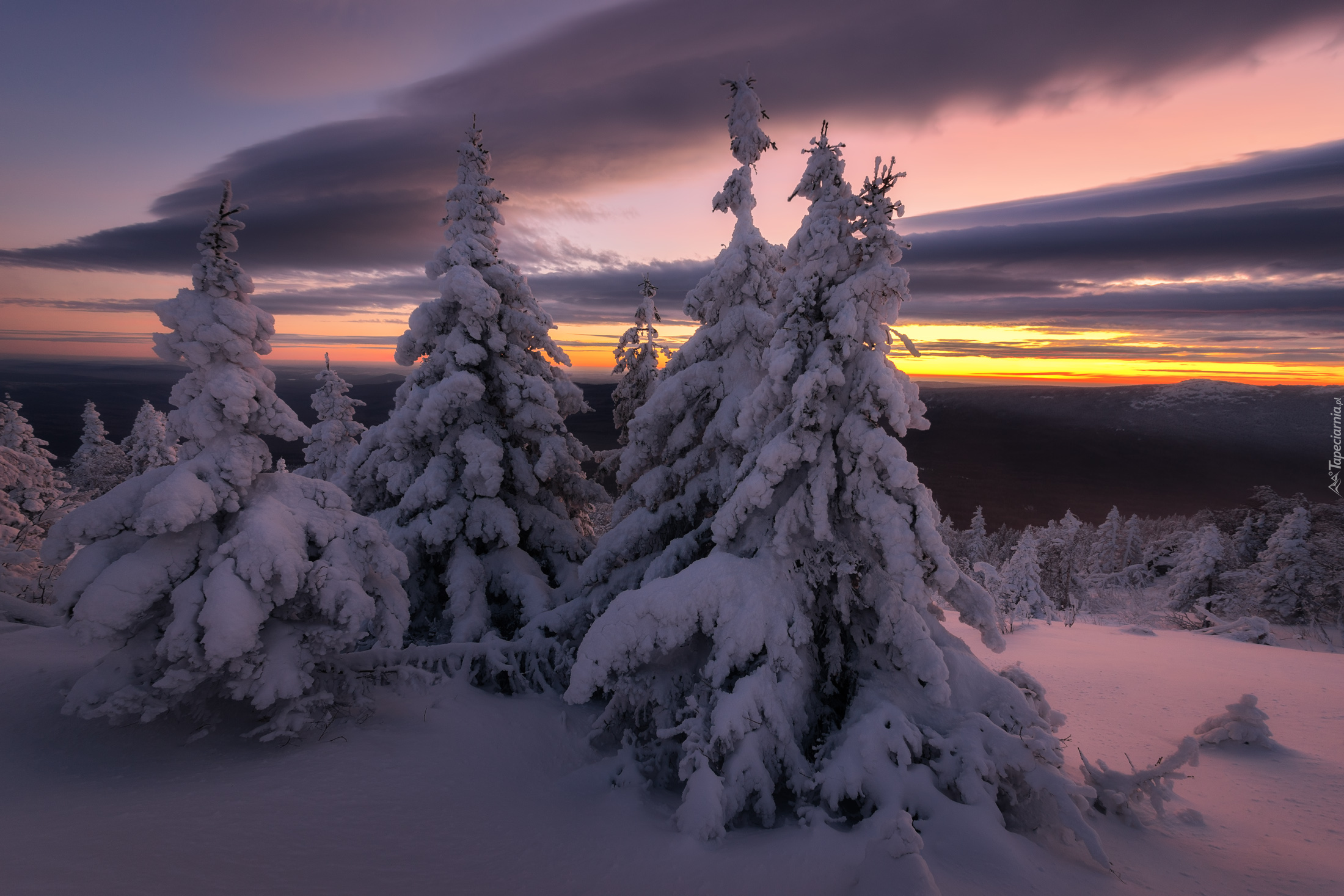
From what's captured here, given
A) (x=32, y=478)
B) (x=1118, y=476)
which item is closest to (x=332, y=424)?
(x=32, y=478)

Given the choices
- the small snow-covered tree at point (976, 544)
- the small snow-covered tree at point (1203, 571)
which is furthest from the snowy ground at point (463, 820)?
the small snow-covered tree at point (976, 544)

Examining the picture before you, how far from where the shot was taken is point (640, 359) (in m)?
19.9

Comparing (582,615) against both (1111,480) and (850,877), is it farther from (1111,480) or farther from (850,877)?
(1111,480)

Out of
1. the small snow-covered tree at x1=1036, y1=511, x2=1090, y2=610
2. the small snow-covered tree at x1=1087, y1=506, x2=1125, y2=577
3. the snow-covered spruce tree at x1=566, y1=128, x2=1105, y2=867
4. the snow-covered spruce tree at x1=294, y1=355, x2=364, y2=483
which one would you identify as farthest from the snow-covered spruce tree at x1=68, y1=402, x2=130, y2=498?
the small snow-covered tree at x1=1087, y1=506, x2=1125, y2=577

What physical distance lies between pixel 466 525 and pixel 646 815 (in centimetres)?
A: 828

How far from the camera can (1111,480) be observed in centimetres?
16125

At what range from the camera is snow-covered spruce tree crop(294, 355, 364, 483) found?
21766 millimetres

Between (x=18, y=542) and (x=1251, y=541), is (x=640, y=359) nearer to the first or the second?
(x=18, y=542)

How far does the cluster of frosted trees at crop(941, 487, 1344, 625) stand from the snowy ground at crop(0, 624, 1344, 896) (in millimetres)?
9046

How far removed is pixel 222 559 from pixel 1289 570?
43.0m

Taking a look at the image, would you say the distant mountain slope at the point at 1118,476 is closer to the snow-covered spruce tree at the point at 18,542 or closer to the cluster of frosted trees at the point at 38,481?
the cluster of frosted trees at the point at 38,481

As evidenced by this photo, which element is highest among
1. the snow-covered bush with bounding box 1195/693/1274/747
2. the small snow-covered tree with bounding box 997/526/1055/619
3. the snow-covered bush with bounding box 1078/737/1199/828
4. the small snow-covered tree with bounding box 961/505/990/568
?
the snow-covered bush with bounding box 1078/737/1199/828

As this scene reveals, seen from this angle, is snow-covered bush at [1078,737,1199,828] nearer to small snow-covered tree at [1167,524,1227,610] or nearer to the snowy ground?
the snowy ground

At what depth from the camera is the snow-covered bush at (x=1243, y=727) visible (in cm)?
1154
